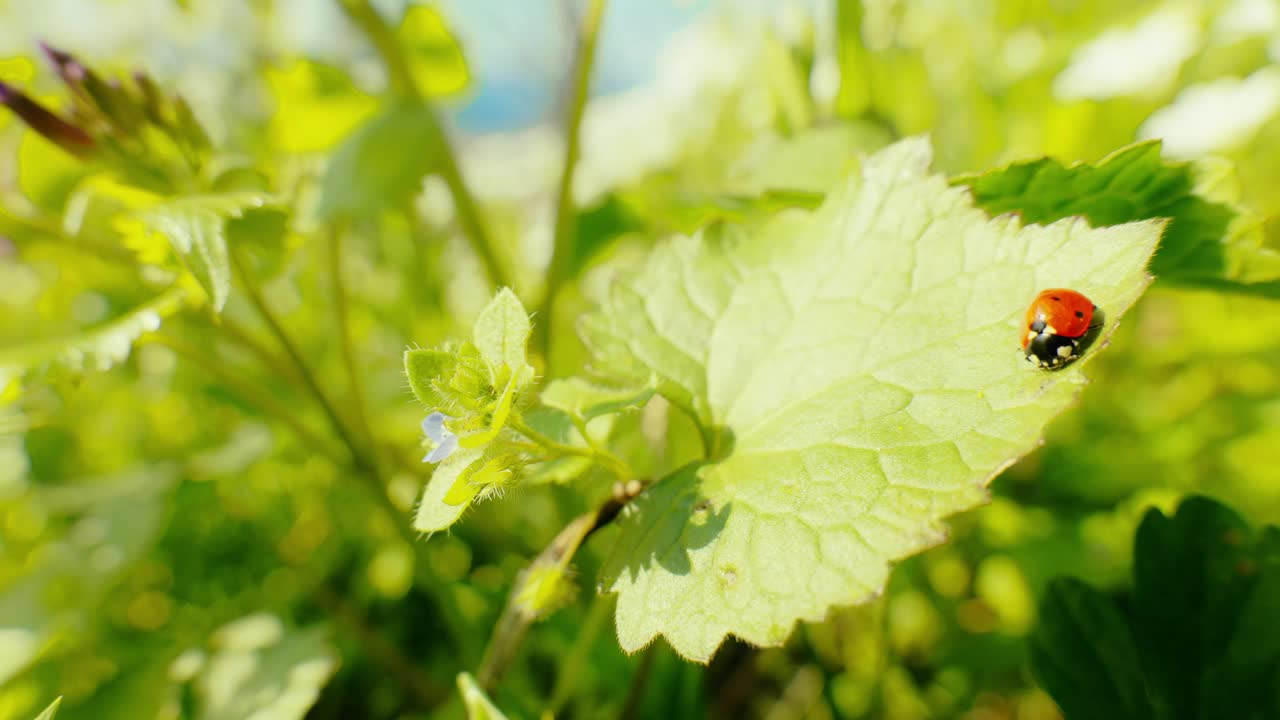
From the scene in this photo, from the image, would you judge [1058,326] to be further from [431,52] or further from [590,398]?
[431,52]

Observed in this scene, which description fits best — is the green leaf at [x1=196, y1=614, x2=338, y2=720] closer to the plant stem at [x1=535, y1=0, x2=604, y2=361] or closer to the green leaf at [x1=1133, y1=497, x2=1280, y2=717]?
the plant stem at [x1=535, y1=0, x2=604, y2=361]

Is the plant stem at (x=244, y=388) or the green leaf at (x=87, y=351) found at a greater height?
the green leaf at (x=87, y=351)

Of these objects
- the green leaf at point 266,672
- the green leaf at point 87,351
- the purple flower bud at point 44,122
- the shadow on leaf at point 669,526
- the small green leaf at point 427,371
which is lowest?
the green leaf at point 266,672

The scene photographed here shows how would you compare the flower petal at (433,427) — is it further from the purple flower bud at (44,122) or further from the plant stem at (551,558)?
the purple flower bud at (44,122)

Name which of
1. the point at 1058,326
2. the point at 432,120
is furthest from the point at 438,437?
the point at 432,120

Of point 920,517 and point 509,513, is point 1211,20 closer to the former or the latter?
point 920,517

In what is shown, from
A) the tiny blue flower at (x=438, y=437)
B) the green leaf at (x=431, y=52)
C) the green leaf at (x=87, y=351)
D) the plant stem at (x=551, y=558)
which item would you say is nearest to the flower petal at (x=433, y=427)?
the tiny blue flower at (x=438, y=437)
